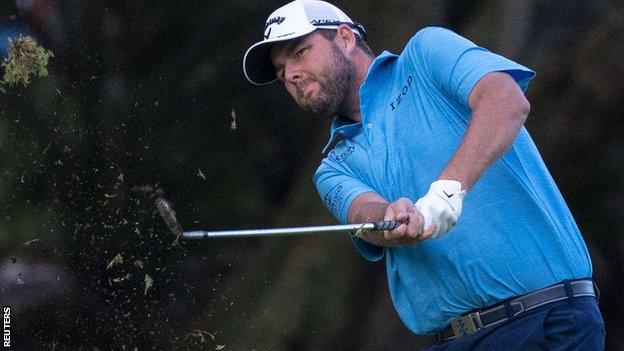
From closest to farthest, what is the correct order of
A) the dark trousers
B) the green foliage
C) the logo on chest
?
the dark trousers < the logo on chest < the green foliage

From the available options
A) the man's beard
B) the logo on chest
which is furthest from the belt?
the man's beard

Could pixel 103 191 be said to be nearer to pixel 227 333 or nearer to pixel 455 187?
pixel 227 333

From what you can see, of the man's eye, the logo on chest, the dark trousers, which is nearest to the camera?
the dark trousers

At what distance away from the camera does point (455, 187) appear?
7.89 feet

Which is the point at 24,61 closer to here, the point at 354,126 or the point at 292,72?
the point at 292,72

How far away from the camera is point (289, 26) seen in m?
3.07

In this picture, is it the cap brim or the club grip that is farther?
the cap brim

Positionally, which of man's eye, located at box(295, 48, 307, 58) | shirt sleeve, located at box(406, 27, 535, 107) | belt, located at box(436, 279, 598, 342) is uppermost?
shirt sleeve, located at box(406, 27, 535, 107)

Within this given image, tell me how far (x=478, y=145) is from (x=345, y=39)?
0.83 metres

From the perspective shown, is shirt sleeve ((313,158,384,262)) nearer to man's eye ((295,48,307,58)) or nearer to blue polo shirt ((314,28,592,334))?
blue polo shirt ((314,28,592,334))

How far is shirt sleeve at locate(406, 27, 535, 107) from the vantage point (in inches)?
101

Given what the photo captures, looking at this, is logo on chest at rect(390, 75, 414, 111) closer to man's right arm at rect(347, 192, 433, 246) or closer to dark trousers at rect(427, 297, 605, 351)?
man's right arm at rect(347, 192, 433, 246)

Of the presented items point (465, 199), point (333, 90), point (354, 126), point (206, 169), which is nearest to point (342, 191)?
point (354, 126)

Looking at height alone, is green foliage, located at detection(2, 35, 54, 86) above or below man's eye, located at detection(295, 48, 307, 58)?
below
